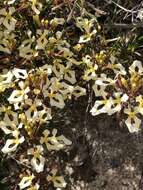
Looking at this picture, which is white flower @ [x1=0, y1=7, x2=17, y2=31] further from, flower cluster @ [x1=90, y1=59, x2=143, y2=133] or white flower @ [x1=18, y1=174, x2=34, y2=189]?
white flower @ [x1=18, y1=174, x2=34, y2=189]

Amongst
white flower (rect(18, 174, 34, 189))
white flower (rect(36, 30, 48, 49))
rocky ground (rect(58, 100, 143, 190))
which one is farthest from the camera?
white flower (rect(36, 30, 48, 49))

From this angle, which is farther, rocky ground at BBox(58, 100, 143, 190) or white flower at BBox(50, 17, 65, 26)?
white flower at BBox(50, 17, 65, 26)

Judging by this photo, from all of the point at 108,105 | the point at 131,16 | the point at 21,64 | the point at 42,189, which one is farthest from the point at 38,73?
the point at 131,16

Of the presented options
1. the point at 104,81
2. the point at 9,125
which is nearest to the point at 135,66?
the point at 104,81

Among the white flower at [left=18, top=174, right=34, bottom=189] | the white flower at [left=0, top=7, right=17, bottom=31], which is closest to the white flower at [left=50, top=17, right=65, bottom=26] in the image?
the white flower at [left=0, top=7, right=17, bottom=31]

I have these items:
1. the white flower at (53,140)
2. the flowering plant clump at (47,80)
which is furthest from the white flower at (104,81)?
the white flower at (53,140)

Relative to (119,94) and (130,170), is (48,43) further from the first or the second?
(130,170)
